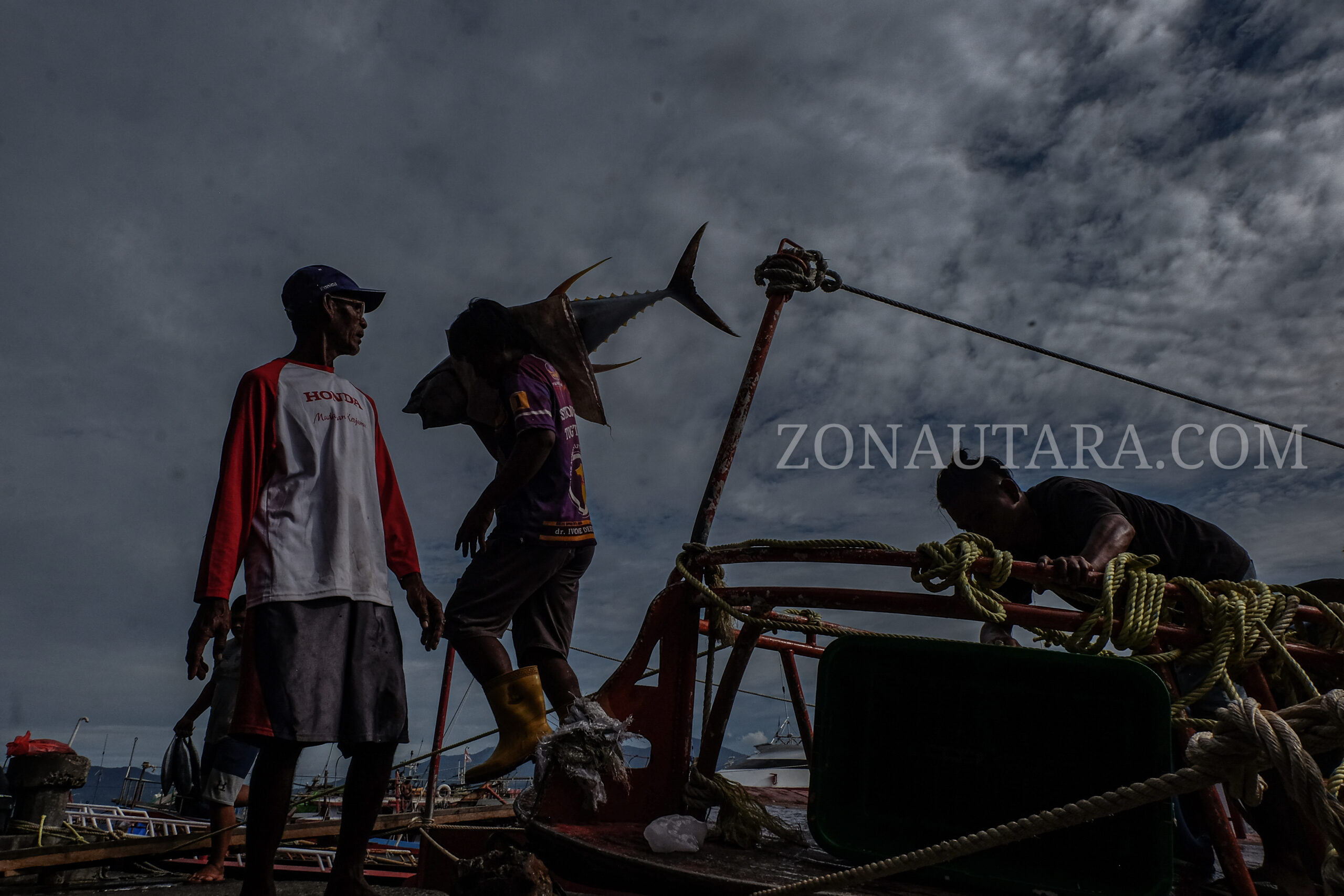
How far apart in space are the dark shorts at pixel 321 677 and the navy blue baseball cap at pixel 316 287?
40.8 inches

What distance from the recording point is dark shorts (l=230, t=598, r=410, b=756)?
2031mm

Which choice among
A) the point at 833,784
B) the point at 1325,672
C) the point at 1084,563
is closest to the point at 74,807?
the point at 833,784

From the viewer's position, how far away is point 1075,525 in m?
2.96

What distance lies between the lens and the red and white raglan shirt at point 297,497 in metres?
2.14

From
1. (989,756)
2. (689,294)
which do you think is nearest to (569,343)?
(689,294)

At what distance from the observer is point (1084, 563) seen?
2.12m

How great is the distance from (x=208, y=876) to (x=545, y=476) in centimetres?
298

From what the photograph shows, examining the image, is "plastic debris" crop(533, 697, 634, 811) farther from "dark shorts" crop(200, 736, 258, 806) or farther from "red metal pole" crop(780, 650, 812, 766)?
"dark shorts" crop(200, 736, 258, 806)

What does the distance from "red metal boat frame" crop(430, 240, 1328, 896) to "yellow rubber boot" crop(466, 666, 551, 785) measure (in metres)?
0.40

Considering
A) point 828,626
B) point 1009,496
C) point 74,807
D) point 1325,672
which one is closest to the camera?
point 828,626

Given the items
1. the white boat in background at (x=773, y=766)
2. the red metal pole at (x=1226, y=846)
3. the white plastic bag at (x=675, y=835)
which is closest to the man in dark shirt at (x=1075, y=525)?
the red metal pole at (x=1226, y=846)

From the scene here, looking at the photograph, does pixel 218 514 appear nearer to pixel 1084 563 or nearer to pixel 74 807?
pixel 1084 563

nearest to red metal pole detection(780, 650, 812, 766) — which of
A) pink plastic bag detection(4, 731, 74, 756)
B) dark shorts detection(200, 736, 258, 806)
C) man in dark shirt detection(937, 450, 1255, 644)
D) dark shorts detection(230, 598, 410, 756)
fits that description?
man in dark shirt detection(937, 450, 1255, 644)

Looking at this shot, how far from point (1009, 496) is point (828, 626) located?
63.3 inches
